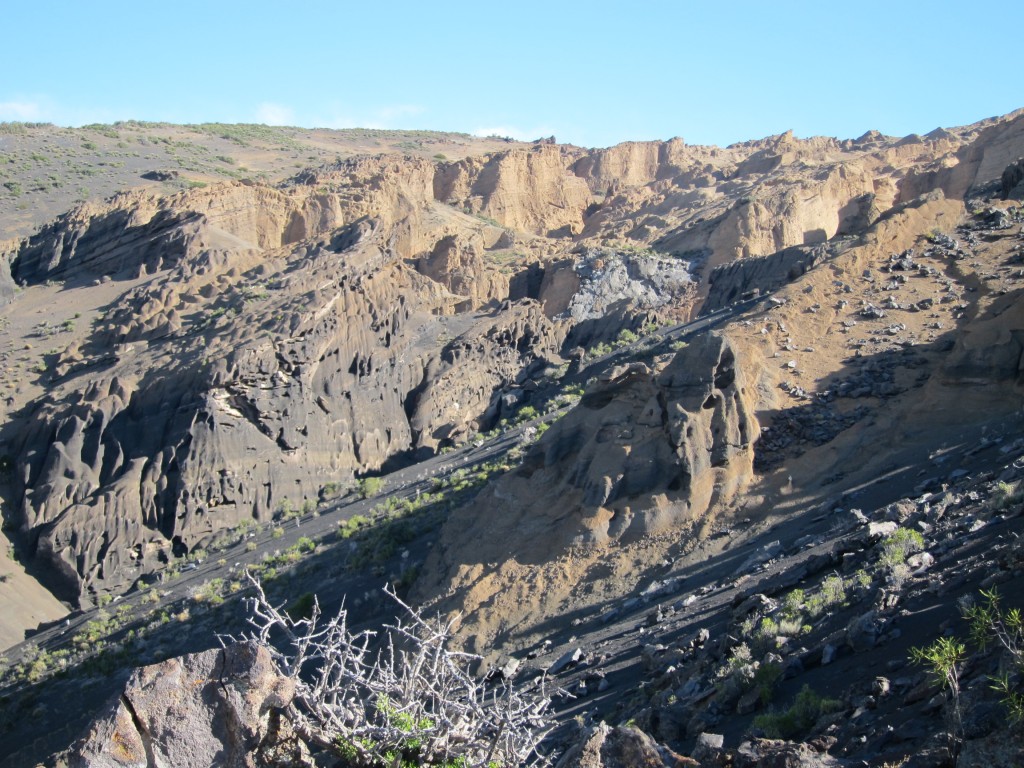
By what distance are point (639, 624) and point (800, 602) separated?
3.23m

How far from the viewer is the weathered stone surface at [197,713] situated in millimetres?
5723

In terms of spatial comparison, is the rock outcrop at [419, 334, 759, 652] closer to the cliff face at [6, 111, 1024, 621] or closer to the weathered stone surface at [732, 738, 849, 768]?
the cliff face at [6, 111, 1024, 621]

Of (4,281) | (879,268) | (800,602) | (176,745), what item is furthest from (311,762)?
(4,281)

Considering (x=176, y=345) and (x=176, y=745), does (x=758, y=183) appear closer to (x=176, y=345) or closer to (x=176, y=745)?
(x=176, y=345)

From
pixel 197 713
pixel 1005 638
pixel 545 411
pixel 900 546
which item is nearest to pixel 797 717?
pixel 1005 638

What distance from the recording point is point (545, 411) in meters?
33.5

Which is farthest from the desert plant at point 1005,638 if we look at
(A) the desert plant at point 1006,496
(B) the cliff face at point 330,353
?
(B) the cliff face at point 330,353

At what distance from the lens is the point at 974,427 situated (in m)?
15.5

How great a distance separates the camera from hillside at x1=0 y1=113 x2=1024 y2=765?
12.7 metres

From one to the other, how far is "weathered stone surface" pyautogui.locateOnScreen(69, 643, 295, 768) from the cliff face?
10.2 meters

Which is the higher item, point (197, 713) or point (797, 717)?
point (197, 713)

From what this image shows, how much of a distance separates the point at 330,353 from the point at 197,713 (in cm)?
3049

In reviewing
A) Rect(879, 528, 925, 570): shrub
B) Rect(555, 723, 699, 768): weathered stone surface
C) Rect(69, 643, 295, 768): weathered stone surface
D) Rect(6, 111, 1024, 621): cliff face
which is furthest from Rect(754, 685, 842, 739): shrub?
Rect(6, 111, 1024, 621): cliff face

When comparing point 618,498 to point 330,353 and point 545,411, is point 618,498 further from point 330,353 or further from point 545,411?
point 330,353
